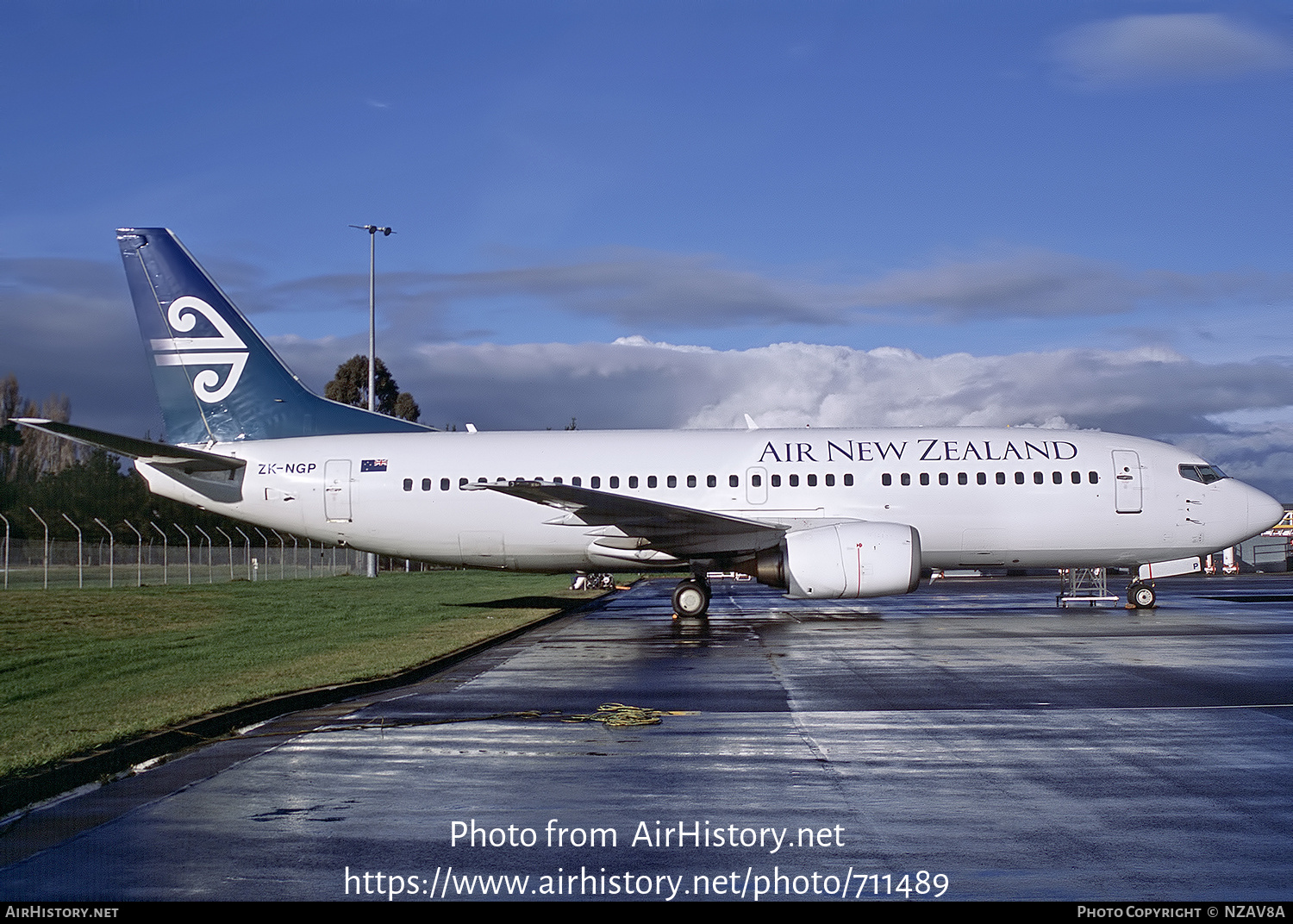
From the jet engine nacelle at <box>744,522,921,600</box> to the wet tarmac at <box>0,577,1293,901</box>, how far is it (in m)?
6.20

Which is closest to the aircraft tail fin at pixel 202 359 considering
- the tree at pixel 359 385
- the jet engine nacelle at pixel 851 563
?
the jet engine nacelle at pixel 851 563

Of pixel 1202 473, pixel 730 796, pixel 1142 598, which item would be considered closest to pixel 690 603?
pixel 1142 598

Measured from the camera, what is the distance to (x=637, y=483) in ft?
70.5

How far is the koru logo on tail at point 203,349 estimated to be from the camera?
22453 millimetres

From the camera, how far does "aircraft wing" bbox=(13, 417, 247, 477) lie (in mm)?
18547

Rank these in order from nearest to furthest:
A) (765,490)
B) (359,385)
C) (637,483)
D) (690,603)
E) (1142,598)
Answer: (690,603) → (765,490) → (637,483) → (1142,598) → (359,385)

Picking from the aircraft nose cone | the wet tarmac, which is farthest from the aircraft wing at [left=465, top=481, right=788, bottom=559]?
the aircraft nose cone

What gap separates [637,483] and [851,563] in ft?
15.8

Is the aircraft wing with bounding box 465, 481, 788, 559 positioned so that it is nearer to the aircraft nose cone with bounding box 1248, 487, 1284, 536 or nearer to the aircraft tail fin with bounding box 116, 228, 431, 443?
the aircraft tail fin with bounding box 116, 228, 431, 443

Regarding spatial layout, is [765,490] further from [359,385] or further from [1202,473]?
[359,385]

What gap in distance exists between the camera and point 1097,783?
22.2 ft

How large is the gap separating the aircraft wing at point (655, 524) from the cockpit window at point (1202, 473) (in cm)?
836

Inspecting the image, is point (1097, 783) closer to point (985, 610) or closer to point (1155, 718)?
point (1155, 718)
